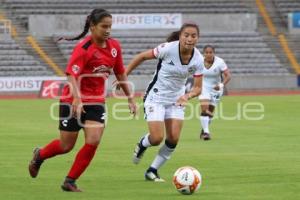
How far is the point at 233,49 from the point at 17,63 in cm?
1194

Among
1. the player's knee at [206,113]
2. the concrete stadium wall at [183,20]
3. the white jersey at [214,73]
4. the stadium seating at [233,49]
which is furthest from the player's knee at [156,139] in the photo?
the concrete stadium wall at [183,20]

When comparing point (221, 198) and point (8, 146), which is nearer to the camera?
point (221, 198)

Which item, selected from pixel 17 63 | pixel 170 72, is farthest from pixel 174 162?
pixel 17 63

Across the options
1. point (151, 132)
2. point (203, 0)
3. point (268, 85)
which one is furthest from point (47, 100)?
point (151, 132)

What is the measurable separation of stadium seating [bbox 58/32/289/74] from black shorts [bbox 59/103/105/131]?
1361 inches

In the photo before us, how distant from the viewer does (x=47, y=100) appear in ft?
120

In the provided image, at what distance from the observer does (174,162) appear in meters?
14.6

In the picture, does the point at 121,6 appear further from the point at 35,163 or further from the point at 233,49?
the point at 35,163

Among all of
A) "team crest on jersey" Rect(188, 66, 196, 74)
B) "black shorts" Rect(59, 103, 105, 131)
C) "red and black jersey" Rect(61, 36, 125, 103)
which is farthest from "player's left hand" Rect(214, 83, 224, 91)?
"black shorts" Rect(59, 103, 105, 131)

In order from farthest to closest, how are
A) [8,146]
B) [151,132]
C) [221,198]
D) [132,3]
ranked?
[132,3] < [8,146] < [151,132] < [221,198]

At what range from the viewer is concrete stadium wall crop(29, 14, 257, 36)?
46562 mm

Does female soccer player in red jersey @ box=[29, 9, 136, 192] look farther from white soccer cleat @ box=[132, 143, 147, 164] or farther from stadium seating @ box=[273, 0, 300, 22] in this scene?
stadium seating @ box=[273, 0, 300, 22]

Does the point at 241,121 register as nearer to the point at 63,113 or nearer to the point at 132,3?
the point at 63,113

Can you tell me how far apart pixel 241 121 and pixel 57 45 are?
22423mm
